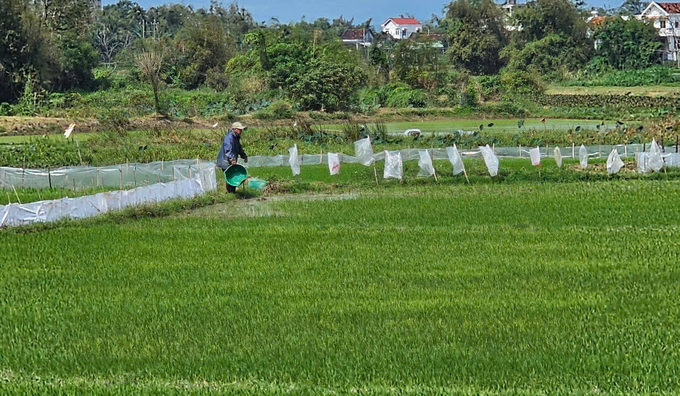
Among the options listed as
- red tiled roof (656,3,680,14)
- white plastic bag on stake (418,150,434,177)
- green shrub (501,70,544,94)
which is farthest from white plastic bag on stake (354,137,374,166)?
red tiled roof (656,3,680,14)

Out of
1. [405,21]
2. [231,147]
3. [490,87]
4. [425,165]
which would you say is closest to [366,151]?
[425,165]

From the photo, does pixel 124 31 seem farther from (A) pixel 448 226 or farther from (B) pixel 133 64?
(A) pixel 448 226

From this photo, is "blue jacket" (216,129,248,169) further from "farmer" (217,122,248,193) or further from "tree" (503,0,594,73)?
"tree" (503,0,594,73)

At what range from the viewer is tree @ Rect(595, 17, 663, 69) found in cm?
6078

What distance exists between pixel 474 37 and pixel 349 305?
59.4m

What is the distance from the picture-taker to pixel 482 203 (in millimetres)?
14422

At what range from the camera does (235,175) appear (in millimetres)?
15508

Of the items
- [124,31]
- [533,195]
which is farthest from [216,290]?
[124,31]

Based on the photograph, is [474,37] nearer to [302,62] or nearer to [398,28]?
[302,62]

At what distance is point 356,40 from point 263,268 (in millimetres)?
95145

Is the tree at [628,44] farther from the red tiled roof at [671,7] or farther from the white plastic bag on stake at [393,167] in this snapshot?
the white plastic bag on stake at [393,167]

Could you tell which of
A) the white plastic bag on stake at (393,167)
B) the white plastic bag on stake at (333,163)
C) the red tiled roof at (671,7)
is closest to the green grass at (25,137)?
the white plastic bag on stake at (333,163)

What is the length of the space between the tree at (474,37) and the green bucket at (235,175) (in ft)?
168

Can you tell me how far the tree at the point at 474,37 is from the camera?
6475 cm
